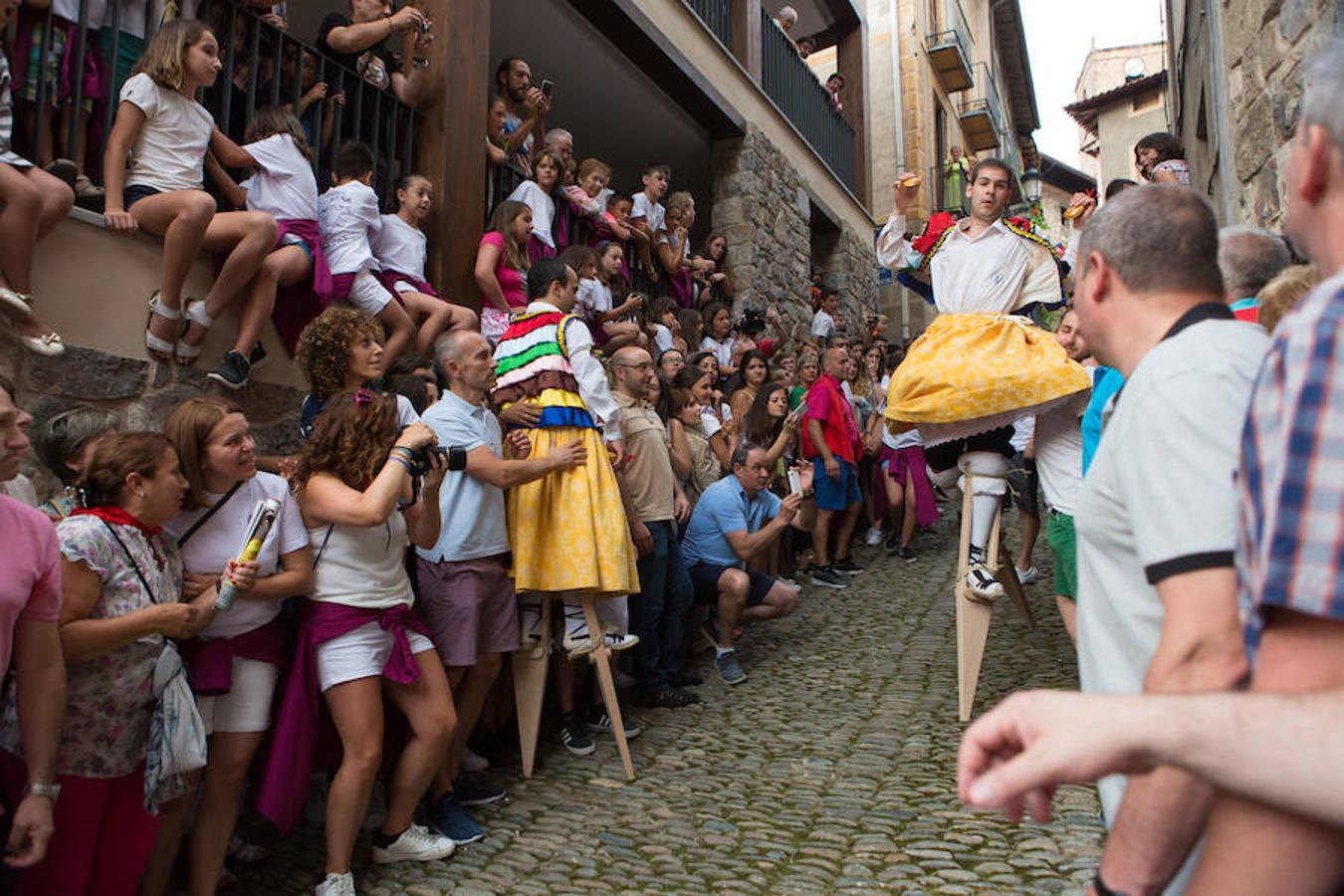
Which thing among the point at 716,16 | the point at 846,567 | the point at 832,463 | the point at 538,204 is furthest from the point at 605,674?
the point at 716,16

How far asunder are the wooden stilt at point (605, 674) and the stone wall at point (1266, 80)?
3012 mm

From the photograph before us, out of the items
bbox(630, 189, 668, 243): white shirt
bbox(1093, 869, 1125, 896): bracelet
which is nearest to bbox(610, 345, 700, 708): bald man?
bbox(630, 189, 668, 243): white shirt

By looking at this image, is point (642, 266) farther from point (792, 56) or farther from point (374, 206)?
point (792, 56)

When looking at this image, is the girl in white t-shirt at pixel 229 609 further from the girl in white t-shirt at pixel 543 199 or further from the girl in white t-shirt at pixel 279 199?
the girl in white t-shirt at pixel 543 199

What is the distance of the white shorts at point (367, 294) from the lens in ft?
14.6

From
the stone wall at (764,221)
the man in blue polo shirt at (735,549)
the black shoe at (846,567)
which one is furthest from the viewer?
the stone wall at (764,221)

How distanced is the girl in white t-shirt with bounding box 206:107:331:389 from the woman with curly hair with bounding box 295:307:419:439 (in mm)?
737

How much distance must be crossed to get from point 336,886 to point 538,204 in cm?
465

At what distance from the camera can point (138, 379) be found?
353cm

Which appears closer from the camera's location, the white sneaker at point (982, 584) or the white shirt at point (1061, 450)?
→ the white shirt at point (1061, 450)

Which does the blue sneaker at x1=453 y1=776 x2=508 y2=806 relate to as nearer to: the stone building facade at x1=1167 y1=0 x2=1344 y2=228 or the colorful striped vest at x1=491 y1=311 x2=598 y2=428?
the colorful striped vest at x1=491 y1=311 x2=598 y2=428

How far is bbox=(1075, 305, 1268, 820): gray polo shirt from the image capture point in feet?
3.59

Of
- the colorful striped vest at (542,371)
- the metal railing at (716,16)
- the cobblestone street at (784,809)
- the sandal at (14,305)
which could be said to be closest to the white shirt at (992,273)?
the colorful striped vest at (542,371)

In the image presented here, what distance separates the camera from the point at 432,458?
3.11 meters
